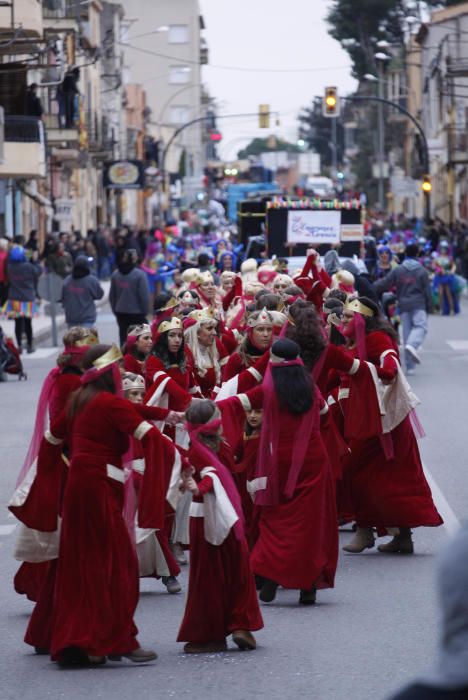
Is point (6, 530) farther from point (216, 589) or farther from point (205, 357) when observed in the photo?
point (216, 589)

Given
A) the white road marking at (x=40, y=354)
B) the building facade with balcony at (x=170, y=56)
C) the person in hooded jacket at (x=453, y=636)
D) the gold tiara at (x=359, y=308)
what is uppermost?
the building facade with balcony at (x=170, y=56)

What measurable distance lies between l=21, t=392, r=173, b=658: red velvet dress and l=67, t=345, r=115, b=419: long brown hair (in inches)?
1.6

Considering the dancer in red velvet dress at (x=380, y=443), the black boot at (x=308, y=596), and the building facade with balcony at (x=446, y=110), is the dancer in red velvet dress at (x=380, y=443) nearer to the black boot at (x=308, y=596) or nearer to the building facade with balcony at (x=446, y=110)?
the black boot at (x=308, y=596)

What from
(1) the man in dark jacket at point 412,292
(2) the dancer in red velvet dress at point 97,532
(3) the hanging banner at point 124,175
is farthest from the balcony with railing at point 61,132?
(2) the dancer in red velvet dress at point 97,532

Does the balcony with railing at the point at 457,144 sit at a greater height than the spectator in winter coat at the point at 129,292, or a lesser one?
greater

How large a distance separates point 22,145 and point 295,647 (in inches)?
1468

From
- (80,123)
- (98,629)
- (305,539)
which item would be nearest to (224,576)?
(98,629)

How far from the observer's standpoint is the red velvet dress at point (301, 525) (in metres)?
9.55

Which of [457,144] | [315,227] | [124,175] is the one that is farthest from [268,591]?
[124,175]

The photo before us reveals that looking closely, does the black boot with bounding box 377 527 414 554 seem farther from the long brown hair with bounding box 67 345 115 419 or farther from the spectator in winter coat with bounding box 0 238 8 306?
the spectator in winter coat with bounding box 0 238 8 306

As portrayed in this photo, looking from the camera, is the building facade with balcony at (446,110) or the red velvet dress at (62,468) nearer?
the red velvet dress at (62,468)

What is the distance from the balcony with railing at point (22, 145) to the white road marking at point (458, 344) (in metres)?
17.1

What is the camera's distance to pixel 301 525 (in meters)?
9.55

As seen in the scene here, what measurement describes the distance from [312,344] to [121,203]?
8898cm
